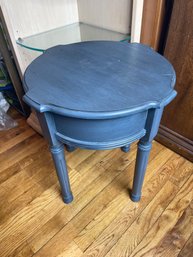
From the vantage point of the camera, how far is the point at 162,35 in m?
0.98

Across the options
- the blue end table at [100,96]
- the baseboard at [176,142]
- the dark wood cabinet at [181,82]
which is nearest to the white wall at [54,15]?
the dark wood cabinet at [181,82]

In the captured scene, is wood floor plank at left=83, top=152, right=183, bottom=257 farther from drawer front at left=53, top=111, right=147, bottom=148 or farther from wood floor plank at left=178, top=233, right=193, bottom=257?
drawer front at left=53, top=111, right=147, bottom=148

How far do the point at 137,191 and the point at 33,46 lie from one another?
0.86m

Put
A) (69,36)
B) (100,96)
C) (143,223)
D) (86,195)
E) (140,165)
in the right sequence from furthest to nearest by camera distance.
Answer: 1. (69,36)
2. (86,195)
3. (143,223)
4. (140,165)
5. (100,96)

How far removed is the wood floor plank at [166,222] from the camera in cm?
83

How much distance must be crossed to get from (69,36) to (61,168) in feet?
2.48

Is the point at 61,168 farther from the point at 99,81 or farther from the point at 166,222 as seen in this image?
the point at 166,222

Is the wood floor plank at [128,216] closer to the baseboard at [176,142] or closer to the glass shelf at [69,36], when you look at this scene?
the baseboard at [176,142]

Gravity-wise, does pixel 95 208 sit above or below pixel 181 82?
below

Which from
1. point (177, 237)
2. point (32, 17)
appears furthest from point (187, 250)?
point (32, 17)

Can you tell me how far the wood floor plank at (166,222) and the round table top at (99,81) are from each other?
2.04ft

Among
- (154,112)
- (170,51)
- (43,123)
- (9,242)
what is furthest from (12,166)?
(170,51)

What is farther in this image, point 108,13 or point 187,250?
point 108,13

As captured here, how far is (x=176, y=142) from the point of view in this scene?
3.83 feet
